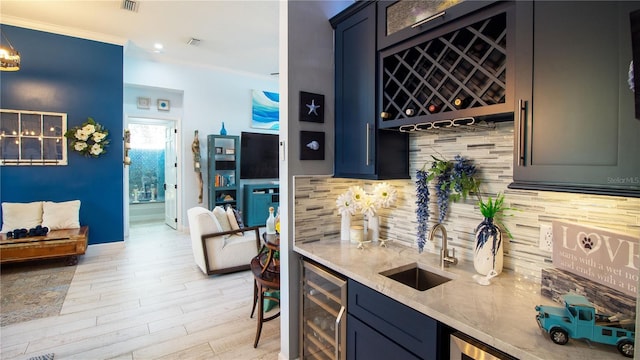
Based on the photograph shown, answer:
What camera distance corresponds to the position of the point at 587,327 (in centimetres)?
92

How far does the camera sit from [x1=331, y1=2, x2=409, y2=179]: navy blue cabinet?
73.4 inches

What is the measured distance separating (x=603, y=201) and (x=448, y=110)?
718mm

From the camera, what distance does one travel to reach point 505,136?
1.51 meters

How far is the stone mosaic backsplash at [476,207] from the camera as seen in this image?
1.24 metres

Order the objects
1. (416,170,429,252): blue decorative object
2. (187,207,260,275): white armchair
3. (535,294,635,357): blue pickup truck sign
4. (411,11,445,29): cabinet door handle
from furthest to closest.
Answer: (187,207,260,275): white armchair
(416,170,429,252): blue decorative object
(411,11,445,29): cabinet door handle
(535,294,635,357): blue pickup truck sign

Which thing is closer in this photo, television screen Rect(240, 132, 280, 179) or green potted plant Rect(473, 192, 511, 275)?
green potted plant Rect(473, 192, 511, 275)

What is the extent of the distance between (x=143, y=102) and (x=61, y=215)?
99.7 inches

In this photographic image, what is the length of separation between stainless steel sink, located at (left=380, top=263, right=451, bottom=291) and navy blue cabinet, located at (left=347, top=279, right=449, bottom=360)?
19cm

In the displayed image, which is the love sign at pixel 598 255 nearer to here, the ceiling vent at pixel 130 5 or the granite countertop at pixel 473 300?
the granite countertop at pixel 473 300

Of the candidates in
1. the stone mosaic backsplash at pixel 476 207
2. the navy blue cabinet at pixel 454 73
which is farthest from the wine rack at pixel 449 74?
the stone mosaic backsplash at pixel 476 207

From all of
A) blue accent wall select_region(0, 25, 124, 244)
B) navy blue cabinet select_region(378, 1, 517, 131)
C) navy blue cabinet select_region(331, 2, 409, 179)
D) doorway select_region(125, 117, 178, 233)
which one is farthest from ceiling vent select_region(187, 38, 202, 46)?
navy blue cabinet select_region(378, 1, 517, 131)

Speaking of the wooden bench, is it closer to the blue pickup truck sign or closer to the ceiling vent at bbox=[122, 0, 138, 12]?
the ceiling vent at bbox=[122, 0, 138, 12]

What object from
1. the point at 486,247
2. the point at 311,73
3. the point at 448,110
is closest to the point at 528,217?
the point at 486,247

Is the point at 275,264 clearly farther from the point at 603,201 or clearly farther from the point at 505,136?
the point at 603,201
